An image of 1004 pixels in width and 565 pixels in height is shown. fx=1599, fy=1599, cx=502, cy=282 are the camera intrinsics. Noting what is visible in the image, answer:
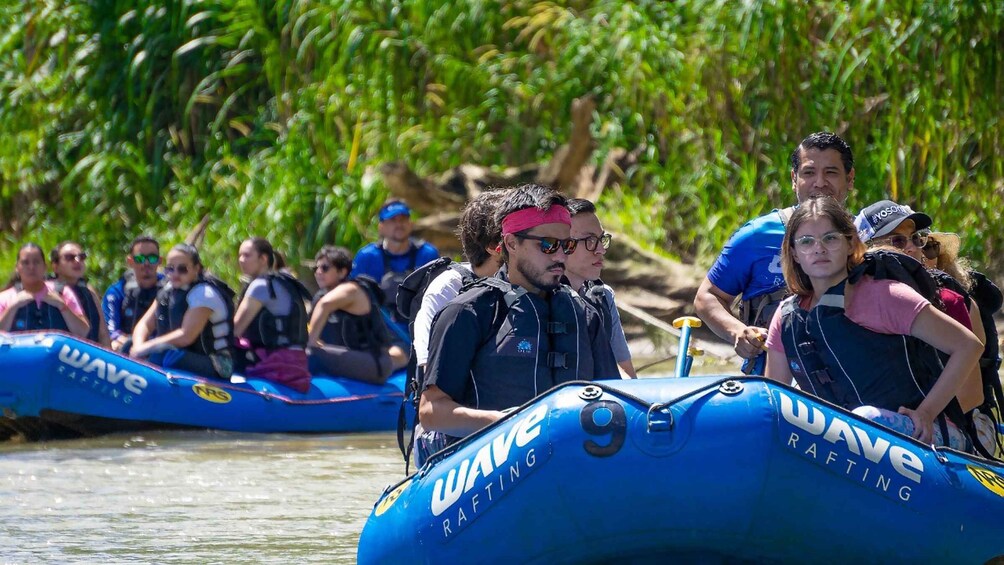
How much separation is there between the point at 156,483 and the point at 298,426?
6.67ft

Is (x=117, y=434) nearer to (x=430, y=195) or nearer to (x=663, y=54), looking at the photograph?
(x=430, y=195)

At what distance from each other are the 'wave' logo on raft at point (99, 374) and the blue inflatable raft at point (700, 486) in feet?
17.9

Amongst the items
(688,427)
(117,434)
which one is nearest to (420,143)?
(117,434)

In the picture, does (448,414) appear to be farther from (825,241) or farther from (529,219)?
(825,241)

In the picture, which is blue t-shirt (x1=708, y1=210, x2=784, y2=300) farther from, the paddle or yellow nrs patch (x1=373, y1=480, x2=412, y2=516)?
yellow nrs patch (x1=373, y1=480, x2=412, y2=516)

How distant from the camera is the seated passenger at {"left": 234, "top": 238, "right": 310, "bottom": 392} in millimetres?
8906

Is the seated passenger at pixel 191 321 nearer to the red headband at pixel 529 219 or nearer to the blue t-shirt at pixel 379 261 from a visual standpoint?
the blue t-shirt at pixel 379 261

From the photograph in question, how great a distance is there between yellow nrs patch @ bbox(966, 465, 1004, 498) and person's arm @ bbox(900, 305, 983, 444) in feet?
0.57

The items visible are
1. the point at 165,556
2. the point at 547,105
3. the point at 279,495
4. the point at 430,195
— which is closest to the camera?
the point at 165,556

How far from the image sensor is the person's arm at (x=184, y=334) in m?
8.72

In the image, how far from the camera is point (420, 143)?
1416 centimetres

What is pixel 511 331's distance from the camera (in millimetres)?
3898

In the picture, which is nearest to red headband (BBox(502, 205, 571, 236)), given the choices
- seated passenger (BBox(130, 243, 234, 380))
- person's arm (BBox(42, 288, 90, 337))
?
seated passenger (BBox(130, 243, 234, 380))

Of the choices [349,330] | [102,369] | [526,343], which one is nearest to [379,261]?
[349,330]
